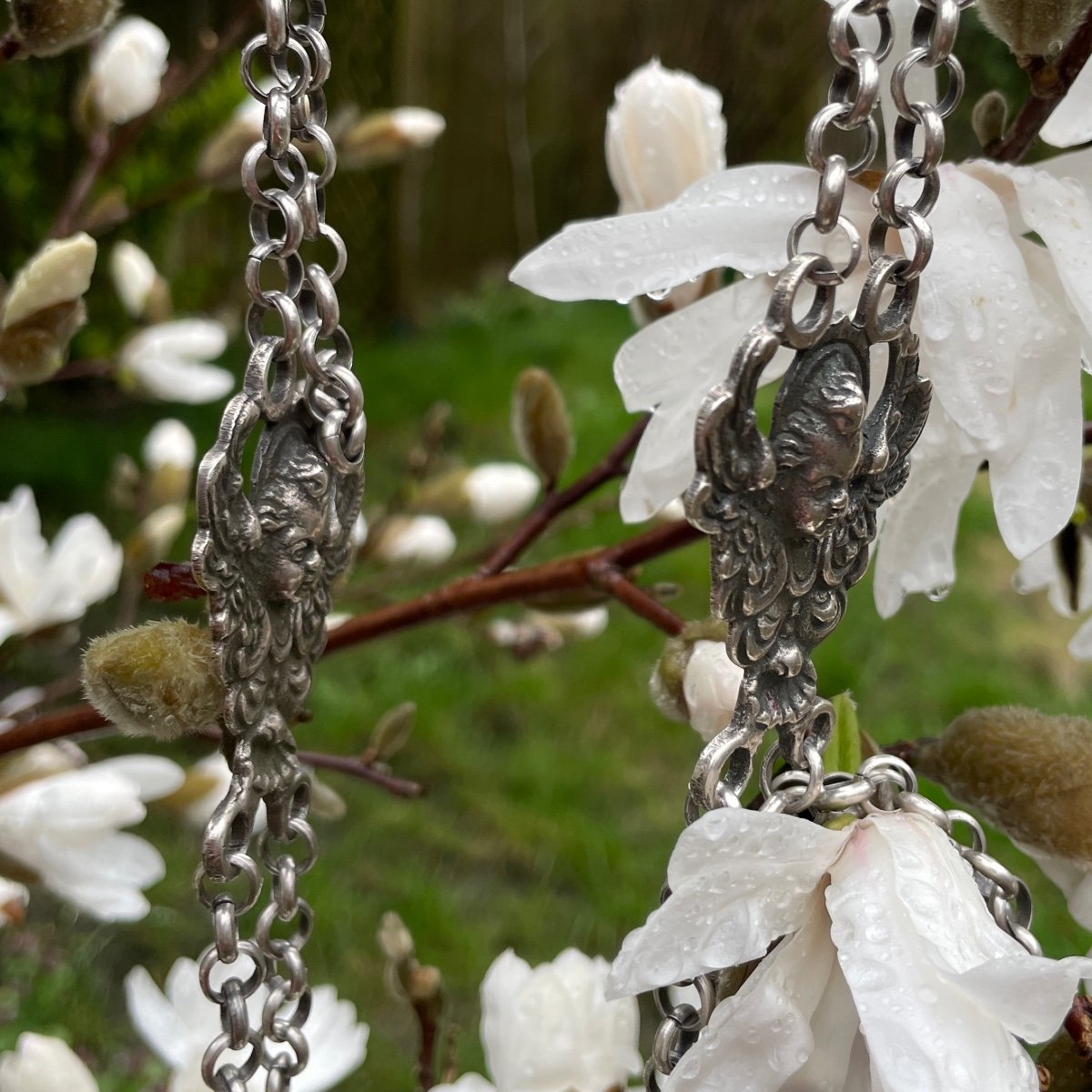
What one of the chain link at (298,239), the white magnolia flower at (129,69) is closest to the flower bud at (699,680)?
the chain link at (298,239)

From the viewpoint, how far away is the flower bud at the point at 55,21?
376 millimetres

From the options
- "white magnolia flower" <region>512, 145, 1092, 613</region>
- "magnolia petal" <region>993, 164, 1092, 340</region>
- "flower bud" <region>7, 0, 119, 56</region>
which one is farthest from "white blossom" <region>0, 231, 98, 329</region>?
"magnolia petal" <region>993, 164, 1092, 340</region>

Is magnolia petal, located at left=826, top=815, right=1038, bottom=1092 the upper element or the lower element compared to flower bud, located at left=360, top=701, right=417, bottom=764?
upper

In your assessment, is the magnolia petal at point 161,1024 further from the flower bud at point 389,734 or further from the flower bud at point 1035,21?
the flower bud at point 1035,21

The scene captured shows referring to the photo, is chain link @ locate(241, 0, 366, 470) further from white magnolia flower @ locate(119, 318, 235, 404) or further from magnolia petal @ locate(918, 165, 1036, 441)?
white magnolia flower @ locate(119, 318, 235, 404)

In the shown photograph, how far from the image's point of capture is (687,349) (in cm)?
30

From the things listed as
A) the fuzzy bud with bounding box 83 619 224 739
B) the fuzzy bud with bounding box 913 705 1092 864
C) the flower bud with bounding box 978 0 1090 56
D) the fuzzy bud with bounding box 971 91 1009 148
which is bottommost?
the fuzzy bud with bounding box 913 705 1092 864

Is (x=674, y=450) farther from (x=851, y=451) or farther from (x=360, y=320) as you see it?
(x=360, y=320)

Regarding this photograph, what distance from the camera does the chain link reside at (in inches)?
11.1

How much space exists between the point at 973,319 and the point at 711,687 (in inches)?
4.3

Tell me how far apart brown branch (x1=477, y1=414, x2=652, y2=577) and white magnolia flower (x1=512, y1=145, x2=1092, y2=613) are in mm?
162

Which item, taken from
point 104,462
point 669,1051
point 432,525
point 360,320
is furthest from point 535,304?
point 669,1051

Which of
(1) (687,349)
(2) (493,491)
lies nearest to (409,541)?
(2) (493,491)

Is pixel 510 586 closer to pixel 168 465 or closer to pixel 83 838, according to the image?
pixel 83 838
